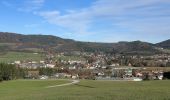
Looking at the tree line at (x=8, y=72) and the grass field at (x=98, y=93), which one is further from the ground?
the tree line at (x=8, y=72)

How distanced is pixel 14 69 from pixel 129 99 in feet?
342

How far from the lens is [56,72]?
168250 millimetres

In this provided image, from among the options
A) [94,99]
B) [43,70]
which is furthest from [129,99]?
[43,70]

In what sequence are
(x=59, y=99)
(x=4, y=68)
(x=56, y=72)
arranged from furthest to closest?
(x=56, y=72), (x=4, y=68), (x=59, y=99)

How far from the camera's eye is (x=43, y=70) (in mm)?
162375

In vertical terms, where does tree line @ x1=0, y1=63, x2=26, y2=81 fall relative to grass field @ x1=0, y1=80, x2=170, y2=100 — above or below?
above

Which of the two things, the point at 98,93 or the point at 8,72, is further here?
the point at 8,72

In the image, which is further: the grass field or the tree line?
the tree line

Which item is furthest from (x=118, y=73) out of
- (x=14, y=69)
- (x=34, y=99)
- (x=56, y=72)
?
(x=34, y=99)

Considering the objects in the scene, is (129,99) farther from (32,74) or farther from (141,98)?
(32,74)

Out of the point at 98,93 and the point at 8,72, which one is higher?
the point at 8,72

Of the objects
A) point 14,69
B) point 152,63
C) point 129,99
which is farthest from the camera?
point 152,63

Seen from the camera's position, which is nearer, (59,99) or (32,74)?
(59,99)

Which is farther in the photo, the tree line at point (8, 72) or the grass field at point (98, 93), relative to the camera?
the tree line at point (8, 72)
